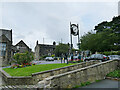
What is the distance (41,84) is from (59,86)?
0.87 m

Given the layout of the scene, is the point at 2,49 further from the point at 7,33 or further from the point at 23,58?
the point at 23,58

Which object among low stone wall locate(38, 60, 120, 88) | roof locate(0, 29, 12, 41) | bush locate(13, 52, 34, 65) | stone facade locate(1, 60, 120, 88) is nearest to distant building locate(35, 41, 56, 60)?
roof locate(0, 29, 12, 41)

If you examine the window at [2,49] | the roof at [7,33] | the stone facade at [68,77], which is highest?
the roof at [7,33]

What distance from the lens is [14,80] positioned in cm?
735

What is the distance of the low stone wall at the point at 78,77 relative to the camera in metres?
4.87

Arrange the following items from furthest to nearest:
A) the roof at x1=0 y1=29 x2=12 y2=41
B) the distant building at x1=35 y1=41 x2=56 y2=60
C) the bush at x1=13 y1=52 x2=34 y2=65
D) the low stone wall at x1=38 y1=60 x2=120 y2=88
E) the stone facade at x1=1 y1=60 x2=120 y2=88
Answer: the distant building at x1=35 y1=41 x2=56 y2=60 < the roof at x1=0 y1=29 x2=12 y2=41 < the bush at x1=13 y1=52 x2=34 y2=65 < the stone facade at x1=1 y1=60 x2=120 y2=88 < the low stone wall at x1=38 y1=60 x2=120 y2=88

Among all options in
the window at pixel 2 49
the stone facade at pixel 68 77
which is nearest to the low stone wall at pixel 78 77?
the stone facade at pixel 68 77

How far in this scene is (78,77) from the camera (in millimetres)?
6000

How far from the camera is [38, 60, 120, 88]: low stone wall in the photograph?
4.87 meters

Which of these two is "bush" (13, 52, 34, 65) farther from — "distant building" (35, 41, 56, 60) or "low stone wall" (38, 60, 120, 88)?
"distant building" (35, 41, 56, 60)

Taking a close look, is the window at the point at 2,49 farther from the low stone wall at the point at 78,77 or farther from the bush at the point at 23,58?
the low stone wall at the point at 78,77

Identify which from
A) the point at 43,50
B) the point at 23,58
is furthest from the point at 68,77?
the point at 43,50

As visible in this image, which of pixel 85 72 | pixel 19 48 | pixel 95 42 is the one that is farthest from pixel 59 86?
pixel 19 48

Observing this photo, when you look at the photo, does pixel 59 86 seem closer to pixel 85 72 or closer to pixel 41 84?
pixel 41 84
